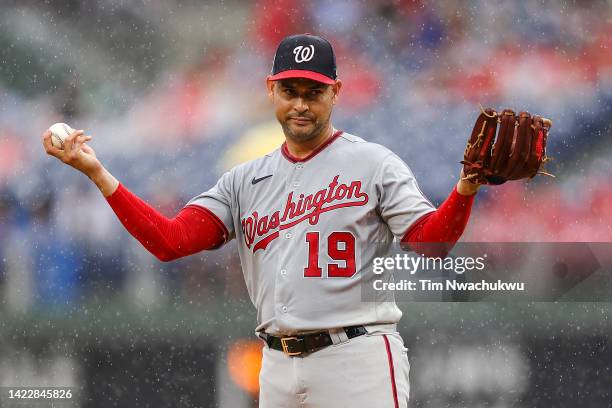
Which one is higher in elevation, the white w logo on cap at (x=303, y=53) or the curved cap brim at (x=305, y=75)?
the white w logo on cap at (x=303, y=53)

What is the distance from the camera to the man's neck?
2344 mm

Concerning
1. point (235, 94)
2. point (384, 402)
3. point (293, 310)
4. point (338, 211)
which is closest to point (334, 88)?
point (338, 211)

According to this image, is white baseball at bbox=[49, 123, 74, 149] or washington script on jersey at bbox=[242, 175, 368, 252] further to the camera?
washington script on jersey at bbox=[242, 175, 368, 252]

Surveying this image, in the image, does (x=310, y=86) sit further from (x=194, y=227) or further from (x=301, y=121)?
(x=194, y=227)

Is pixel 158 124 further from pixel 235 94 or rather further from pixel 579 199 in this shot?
pixel 579 199

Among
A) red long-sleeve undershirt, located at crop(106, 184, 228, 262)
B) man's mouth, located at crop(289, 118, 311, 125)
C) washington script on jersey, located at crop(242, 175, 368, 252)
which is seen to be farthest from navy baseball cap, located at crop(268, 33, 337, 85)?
red long-sleeve undershirt, located at crop(106, 184, 228, 262)

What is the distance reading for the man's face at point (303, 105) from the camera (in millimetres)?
2258

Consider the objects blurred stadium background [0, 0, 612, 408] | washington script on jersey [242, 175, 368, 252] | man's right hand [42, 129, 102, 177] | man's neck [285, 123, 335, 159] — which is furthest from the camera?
blurred stadium background [0, 0, 612, 408]

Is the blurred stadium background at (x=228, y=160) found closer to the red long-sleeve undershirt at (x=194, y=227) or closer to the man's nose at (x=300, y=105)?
the red long-sleeve undershirt at (x=194, y=227)

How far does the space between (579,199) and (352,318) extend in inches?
104

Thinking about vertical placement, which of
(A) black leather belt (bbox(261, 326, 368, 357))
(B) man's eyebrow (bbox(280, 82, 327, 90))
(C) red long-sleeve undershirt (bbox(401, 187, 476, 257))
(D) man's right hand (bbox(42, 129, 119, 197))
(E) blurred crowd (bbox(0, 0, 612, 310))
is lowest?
(A) black leather belt (bbox(261, 326, 368, 357))

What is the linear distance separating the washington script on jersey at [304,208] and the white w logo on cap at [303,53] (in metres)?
0.31

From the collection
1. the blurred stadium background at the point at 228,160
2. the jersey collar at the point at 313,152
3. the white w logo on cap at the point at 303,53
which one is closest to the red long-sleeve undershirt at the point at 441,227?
the jersey collar at the point at 313,152

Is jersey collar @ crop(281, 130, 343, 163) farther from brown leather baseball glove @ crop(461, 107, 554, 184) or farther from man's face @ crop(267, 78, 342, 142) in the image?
brown leather baseball glove @ crop(461, 107, 554, 184)
